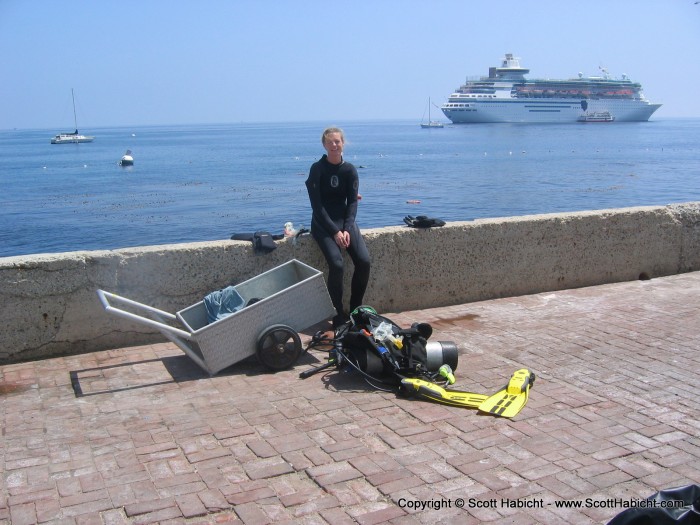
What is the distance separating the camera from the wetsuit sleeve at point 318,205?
256 inches

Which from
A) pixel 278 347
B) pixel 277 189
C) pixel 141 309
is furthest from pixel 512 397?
pixel 277 189

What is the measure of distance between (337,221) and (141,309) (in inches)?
74.8

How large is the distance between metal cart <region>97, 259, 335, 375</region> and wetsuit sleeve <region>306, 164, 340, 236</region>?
2.12 feet

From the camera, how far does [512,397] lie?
16.2 feet

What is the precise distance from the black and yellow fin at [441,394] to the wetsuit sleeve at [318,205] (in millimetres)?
1884

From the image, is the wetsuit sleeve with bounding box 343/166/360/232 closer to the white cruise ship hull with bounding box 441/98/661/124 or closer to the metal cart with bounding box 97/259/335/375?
the metal cart with bounding box 97/259/335/375

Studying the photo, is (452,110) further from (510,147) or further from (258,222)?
(258,222)

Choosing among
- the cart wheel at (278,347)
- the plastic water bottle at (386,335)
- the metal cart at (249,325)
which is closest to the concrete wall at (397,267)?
the metal cart at (249,325)

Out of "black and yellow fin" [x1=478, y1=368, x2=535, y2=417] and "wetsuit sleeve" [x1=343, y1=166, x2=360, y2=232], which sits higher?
"wetsuit sleeve" [x1=343, y1=166, x2=360, y2=232]

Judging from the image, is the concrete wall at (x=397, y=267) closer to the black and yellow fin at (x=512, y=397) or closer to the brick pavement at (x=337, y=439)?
the brick pavement at (x=337, y=439)

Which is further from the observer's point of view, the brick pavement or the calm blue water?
the calm blue water

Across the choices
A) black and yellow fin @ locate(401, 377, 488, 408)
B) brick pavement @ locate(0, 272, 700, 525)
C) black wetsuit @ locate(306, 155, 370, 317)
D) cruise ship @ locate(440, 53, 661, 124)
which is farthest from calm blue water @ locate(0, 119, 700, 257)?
cruise ship @ locate(440, 53, 661, 124)

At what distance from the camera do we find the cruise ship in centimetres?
12500

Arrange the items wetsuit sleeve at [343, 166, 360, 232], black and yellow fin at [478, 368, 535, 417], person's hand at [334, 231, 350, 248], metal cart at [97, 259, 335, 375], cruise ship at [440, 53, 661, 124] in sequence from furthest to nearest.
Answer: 1. cruise ship at [440, 53, 661, 124]
2. wetsuit sleeve at [343, 166, 360, 232]
3. person's hand at [334, 231, 350, 248]
4. metal cart at [97, 259, 335, 375]
5. black and yellow fin at [478, 368, 535, 417]
